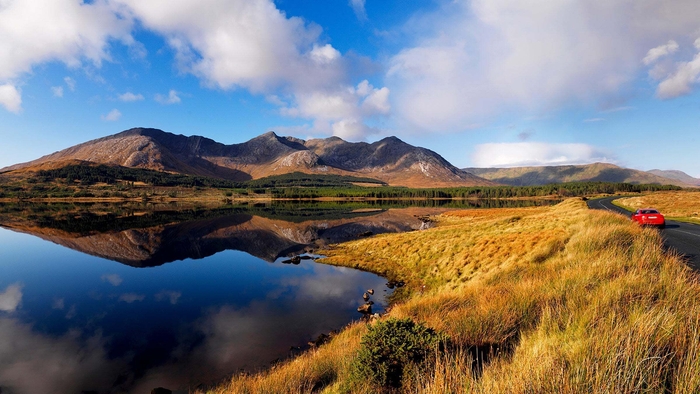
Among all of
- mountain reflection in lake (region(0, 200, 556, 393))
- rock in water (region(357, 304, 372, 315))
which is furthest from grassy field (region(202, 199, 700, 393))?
rock in water (region(357, 304, 372, 315))

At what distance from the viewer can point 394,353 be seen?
7188 millimetres

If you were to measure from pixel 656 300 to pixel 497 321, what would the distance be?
396 cm

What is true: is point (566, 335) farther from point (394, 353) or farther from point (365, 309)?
point (365, 309)

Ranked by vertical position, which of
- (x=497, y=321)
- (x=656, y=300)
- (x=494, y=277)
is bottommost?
(x=494, y=277)

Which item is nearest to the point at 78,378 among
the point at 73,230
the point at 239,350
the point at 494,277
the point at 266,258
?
the point at 239,350

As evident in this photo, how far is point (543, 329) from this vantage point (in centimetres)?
745

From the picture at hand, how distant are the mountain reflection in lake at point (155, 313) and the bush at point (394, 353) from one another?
10067 mm

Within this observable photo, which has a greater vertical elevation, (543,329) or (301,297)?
(543,329)

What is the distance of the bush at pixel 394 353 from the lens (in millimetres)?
6914

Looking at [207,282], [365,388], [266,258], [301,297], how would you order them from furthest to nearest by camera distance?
[266,258] → [207,282] → [301,297] → [365,388]

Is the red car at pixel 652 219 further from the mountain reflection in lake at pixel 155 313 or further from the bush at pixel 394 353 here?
the bush at pixel 394 353

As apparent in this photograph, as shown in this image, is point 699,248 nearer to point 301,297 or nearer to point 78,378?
point 301,297

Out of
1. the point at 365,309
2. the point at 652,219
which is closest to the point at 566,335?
the point at 365,309

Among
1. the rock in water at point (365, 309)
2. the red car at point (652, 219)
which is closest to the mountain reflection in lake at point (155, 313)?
the rock in water at point (365, 309)
